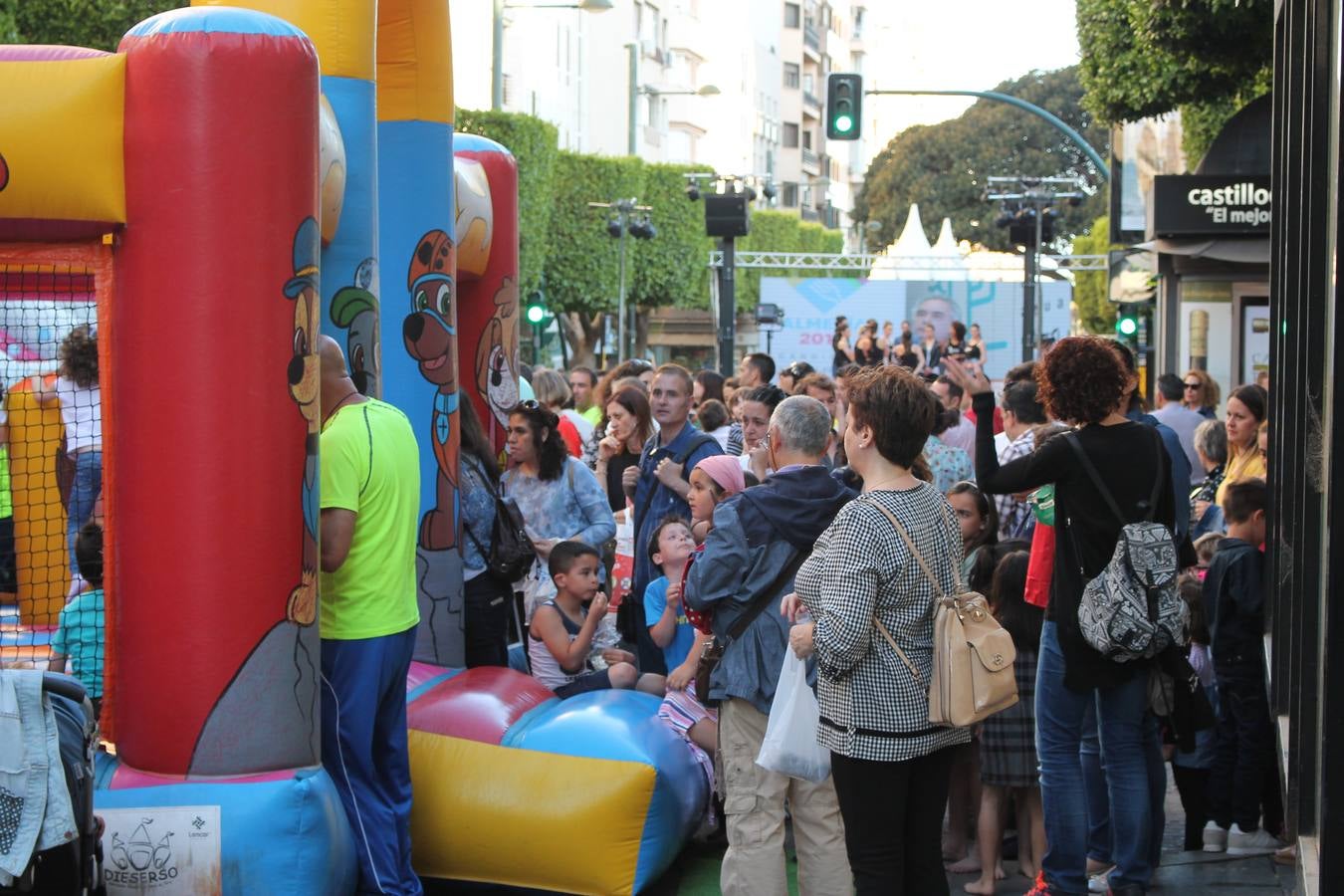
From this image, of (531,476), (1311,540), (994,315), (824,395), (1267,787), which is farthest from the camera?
(994,315)

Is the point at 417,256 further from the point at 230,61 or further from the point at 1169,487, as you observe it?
the point at 1169,487

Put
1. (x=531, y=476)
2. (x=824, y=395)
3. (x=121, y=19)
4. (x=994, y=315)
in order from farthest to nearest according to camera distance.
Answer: (x=994, y=315) → (x=121, y=19) → (x=824, y=395) → (x=531, y=476)

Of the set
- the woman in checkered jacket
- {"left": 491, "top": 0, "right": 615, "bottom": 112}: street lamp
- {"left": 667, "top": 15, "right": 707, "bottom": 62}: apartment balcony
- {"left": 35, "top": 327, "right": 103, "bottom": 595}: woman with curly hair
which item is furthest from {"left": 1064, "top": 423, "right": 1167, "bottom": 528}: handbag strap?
{"left": 667, "top": 15, "right": 707, "bottom": 62}: apartment balcony

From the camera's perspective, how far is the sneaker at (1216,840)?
682cm

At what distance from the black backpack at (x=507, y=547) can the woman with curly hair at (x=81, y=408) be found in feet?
5.28

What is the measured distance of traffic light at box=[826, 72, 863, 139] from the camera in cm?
2056

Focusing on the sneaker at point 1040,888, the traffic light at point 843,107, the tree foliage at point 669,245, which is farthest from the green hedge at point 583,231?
the sneaker at point 1040,888

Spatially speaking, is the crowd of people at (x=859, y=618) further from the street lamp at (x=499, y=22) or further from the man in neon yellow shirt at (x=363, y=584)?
the street lamp at (x=499, y=22)

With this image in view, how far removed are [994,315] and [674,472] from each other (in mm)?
33201

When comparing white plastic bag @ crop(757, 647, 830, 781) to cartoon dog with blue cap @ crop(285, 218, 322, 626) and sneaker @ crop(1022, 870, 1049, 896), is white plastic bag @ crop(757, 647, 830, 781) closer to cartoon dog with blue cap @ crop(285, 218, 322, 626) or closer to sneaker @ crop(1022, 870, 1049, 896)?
sneaker @ crop(1022, 870, 1049, 896)

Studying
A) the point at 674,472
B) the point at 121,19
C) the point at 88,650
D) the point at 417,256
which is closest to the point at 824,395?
the point at 674,472

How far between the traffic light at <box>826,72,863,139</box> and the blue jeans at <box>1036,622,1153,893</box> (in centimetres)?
1533

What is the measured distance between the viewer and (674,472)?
7.76 metres

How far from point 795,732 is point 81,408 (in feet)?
14.5
